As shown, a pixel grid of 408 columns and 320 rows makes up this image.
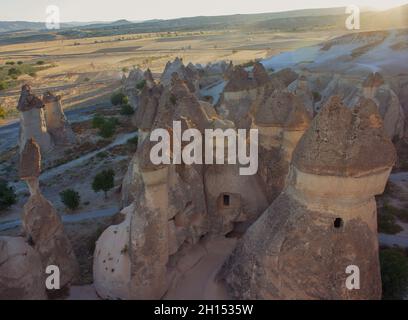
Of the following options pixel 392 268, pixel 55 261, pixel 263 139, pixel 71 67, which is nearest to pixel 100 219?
pixel 55 261

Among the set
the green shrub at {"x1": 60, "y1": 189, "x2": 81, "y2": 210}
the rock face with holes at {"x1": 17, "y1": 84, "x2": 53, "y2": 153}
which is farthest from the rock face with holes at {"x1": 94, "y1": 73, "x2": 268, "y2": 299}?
the rock face with holes at {"x1": 17, "y1": 84, "x2": 53, "y2": 153}

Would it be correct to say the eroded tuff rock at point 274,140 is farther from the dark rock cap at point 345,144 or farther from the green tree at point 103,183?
the green tree at point 103,183

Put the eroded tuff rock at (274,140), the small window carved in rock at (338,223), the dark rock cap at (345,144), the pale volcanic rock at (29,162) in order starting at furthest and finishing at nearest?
the eroded tuff rock at (274,140) < the pale volcanic rock at (29,162) < the small window carved in rock at (338,223) < the dark rock cap at (345,144)

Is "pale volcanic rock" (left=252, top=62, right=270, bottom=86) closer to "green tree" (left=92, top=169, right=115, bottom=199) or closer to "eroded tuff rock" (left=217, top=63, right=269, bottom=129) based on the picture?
"eroded tuff rock" (left=217, top=63, right=269, bottom=129)

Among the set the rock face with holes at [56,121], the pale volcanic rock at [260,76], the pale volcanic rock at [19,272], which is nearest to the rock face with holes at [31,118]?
the rock face with holes at [56,121]

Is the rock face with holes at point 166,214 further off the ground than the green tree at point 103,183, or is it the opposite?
the rock face with holes at point 166,214
